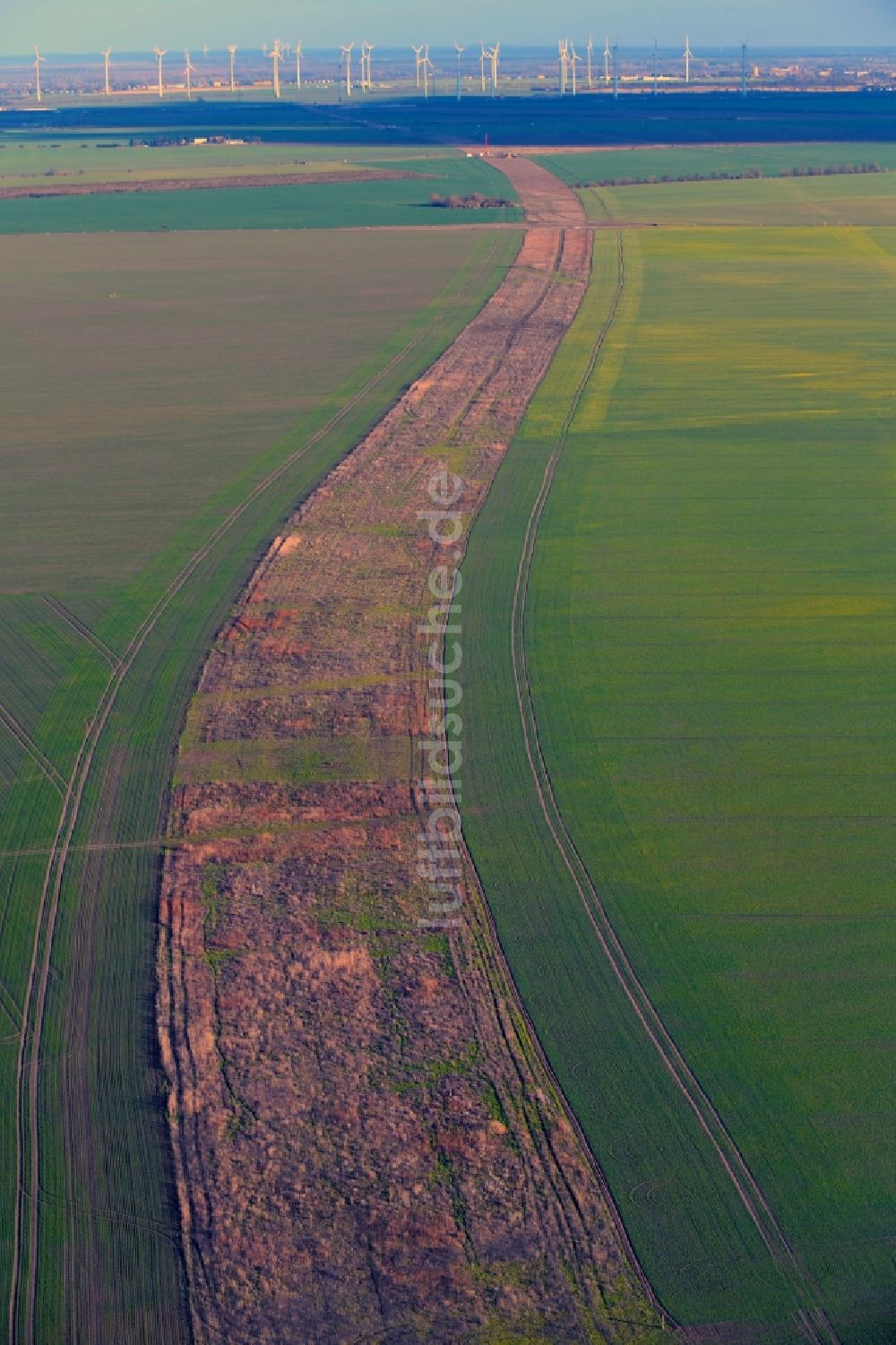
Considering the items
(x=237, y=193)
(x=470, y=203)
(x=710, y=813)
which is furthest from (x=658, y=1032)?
(x=237, y=193)

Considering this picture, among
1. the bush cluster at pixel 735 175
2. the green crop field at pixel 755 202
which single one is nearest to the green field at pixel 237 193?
the green crop field at pixel 755 202

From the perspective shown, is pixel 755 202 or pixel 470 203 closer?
pixel 755 202

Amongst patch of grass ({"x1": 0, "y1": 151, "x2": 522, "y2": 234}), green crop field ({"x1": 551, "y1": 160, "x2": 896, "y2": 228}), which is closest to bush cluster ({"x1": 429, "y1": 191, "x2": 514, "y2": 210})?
patch of grass ({"x1": 0, "y1": 151, "x2": 522, "y2": 234})

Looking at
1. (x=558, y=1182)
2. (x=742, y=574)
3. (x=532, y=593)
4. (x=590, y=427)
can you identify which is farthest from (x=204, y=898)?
(x=590, y=427)

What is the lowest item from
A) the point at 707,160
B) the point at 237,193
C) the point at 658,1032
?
the point at 658,1032

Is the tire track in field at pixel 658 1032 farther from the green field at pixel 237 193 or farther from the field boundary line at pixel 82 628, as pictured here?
the green field at pixel 237 193

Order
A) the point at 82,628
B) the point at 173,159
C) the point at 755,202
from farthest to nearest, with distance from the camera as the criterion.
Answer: the point at 173,159, the point at 755,202, the point at 82,628

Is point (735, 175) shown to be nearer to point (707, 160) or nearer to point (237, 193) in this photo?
point (707, 160)

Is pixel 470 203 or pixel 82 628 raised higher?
pixel 470 203
